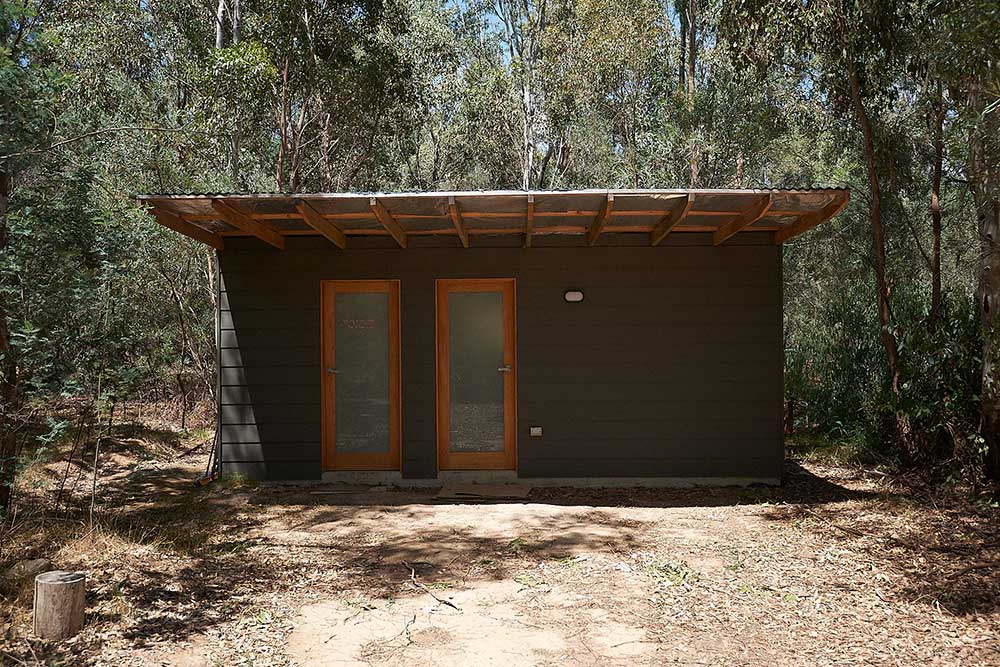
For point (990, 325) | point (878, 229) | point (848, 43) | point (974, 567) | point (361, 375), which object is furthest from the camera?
point (878, 229)

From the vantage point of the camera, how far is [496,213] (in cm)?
597

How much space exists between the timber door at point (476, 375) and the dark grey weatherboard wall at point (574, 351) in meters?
0.11

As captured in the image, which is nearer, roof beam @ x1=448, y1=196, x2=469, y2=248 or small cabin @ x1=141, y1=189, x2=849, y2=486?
roof beam @ x1=448, y1=196, x2=469, y2=248

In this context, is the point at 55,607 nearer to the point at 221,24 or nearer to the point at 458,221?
the point at 458,221

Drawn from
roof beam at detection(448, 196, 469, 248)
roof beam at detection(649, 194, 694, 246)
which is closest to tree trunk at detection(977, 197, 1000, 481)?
roof beam at detection(649, 194, 694, 246)

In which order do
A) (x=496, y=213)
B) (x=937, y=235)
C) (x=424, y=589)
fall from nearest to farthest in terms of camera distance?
1. (x=424, y=589)
2. (x=496, y=213)
3. (x=937, y=235)

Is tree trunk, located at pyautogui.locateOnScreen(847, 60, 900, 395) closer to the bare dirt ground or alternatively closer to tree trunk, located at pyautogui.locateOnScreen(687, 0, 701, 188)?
the bare dirt ground

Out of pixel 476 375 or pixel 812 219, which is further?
pixel 476 375

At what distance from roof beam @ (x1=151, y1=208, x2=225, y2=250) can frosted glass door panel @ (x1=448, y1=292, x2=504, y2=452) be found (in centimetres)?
223

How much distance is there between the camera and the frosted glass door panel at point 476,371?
22.4 feet

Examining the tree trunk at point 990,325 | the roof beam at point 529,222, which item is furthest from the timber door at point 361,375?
the tree trunk at point 990,325

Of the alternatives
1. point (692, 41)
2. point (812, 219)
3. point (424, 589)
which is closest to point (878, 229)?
point (812, 219)

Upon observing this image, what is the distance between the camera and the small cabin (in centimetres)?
670

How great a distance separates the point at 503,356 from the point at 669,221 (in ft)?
6.47
